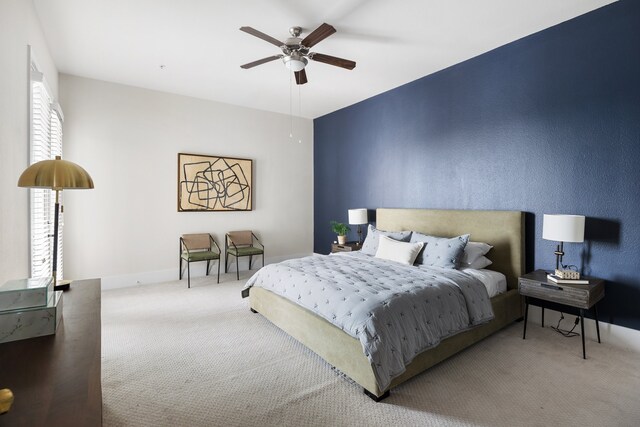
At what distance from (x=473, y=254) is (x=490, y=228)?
424mm

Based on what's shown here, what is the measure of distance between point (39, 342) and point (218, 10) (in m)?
2.83

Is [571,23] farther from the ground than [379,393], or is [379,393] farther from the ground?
[571,23]

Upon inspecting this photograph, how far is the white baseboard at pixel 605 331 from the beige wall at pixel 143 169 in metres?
4.40

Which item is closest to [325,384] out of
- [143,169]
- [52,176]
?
A: [52,176]

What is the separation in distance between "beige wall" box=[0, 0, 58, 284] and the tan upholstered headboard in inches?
161

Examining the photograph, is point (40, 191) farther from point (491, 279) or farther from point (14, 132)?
point (491, 279)

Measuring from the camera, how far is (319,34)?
2.67 metres

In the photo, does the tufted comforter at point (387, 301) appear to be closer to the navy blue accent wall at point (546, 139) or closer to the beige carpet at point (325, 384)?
the beige carpet at point (325, 384)

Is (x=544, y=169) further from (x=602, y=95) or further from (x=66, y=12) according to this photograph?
(x=66, y=12)

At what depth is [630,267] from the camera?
2.79m

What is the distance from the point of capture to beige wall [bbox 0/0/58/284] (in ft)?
6.48

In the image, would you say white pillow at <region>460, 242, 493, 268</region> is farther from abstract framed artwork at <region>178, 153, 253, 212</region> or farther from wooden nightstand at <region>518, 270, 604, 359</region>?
abstract framed artwork at <region>178, 153, 253, 212</region>

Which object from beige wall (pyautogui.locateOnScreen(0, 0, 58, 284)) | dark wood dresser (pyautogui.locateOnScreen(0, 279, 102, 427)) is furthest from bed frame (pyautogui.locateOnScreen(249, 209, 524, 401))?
beige wall (pyautogui.locateOnScreen(0, 0, 58, 284))

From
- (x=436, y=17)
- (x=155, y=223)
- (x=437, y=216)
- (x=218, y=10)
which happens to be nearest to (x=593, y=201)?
(x=437, y=216)
